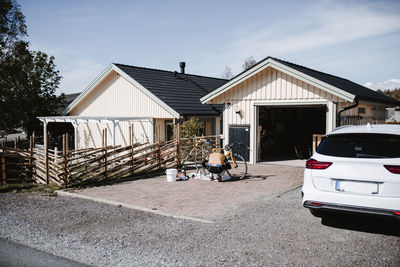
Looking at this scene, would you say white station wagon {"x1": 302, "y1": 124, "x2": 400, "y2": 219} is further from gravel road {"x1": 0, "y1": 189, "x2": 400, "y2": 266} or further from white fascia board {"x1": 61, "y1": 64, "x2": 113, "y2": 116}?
white fascia board {"x1": 61, "y1": 64, "x2": 113, "y2": 116}

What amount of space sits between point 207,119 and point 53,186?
10354 millimetres

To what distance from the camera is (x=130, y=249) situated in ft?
17.6

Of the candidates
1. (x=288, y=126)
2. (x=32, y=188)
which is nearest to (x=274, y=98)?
(x=288, y=126)

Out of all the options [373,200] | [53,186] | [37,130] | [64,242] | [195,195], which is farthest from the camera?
[37,130]

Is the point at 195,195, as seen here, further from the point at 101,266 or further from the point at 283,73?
the point at 283,73

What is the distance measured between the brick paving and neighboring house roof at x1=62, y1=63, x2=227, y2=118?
18.5 feet

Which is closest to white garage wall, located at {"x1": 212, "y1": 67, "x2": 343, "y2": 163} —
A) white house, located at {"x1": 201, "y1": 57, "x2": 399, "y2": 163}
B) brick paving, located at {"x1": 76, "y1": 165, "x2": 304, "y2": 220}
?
white house, located at {"x1": 201, "y1": 57, "x2": 399, "y2": 163}

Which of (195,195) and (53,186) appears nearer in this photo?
(195,195)

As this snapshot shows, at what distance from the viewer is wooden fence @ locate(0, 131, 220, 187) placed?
1059cm

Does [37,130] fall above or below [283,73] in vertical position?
below

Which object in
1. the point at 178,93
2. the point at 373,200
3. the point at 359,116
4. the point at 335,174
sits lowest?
the point at 373,200

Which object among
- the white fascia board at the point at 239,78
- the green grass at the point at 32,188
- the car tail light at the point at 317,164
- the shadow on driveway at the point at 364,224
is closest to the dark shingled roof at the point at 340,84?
the white fascia board at the point at 239,78

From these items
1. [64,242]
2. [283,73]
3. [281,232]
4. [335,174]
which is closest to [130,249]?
[64,242]

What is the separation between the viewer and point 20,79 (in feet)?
74.8
